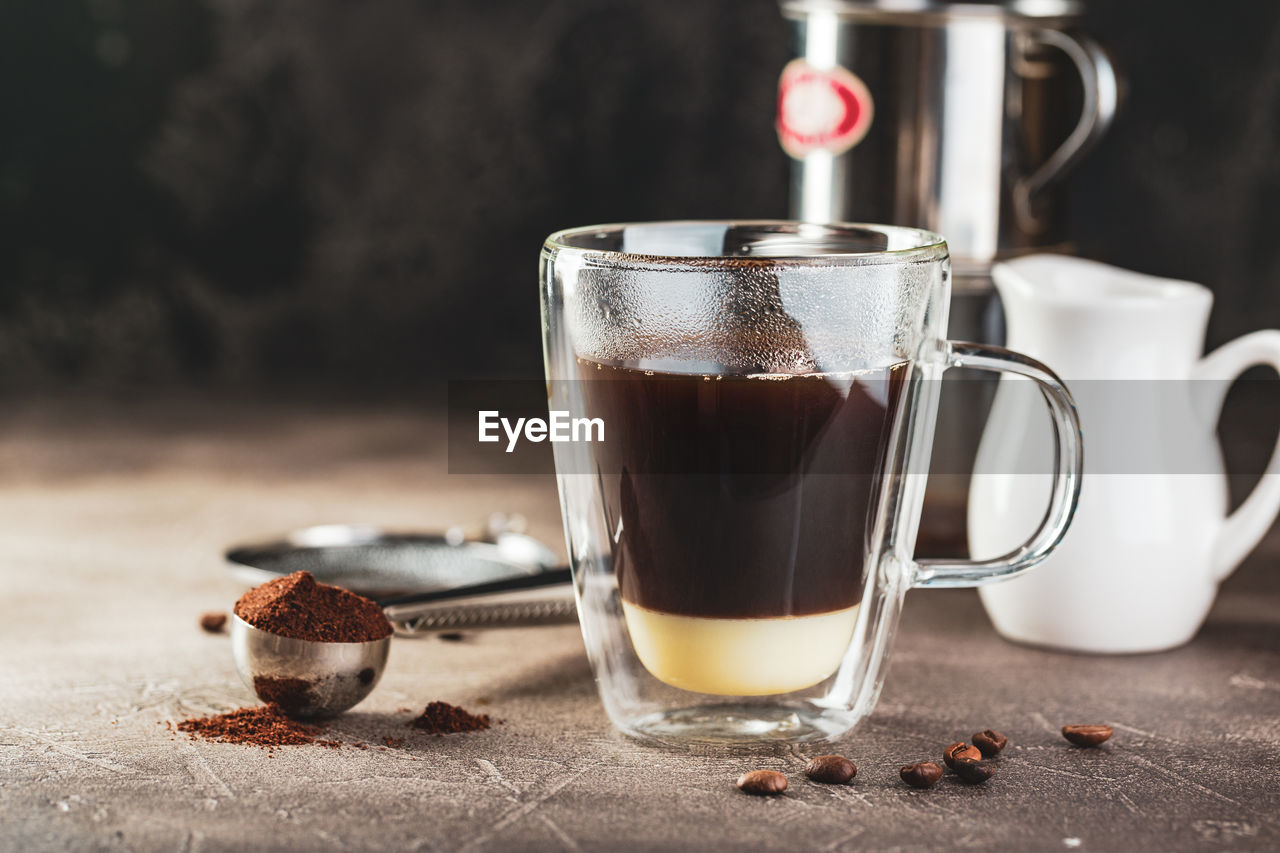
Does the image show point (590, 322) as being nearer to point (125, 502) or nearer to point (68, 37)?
point (125, 502)

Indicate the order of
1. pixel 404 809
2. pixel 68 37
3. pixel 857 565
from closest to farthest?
pixel 404 809
pixel 857 565
pixel 68 37

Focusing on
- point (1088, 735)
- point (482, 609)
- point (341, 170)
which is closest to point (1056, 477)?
point (1088, 735)

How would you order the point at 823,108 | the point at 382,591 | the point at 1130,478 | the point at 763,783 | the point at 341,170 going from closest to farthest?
1. the point at 763,783
2. the point at 1130,478
3. the point at 382,591
4. the point at 823,108
5. the point at 341,170

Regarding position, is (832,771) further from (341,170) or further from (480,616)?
(341,170)

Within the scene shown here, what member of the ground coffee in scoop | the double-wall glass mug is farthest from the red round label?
the ground coffee in scoop

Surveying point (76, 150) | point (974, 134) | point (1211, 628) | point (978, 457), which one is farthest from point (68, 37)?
point (1211, 628)

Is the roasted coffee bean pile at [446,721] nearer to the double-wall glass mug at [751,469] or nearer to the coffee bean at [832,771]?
the double-wall glass mug at [751,469]
